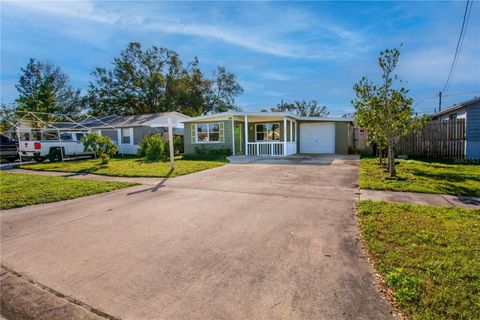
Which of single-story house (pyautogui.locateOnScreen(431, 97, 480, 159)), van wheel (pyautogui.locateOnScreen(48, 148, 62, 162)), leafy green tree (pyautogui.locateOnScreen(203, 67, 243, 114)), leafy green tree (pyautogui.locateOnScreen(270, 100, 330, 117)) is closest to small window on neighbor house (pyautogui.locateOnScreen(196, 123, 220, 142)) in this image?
van wheel (pyautogui.locateOnScreen(48, 148, 62, 162))

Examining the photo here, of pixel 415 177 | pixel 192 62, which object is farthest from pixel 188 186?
pixel 192 62

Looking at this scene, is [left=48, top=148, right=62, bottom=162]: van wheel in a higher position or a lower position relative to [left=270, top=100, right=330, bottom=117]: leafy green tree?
lower

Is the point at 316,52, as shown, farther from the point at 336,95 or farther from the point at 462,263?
the point at 336,95

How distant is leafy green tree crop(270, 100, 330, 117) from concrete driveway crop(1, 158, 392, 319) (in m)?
44.1

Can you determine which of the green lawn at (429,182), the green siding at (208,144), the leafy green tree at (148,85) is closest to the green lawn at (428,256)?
the green lawn at (429,182)

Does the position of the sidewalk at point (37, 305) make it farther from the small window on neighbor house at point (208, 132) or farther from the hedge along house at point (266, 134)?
the small window on neighbor house at point (208, 132)

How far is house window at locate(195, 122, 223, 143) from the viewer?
19250 mm

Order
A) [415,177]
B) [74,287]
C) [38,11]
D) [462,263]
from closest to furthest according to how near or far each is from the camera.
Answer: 1. [74,287]
2. [462,263]
3. [38,11]
4. [415,177]

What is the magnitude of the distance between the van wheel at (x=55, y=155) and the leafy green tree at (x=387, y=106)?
18081mm

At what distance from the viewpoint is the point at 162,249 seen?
3635mm

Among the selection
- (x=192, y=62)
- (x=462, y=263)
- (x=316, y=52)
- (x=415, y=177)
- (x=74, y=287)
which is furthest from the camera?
(x=192, y=62)

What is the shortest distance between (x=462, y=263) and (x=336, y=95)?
39.5m

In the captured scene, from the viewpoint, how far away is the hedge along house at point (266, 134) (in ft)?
60.5

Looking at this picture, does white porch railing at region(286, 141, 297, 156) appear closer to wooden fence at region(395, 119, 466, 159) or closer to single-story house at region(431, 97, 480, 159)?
wooden fence at region(395, 119, 466, 159)
